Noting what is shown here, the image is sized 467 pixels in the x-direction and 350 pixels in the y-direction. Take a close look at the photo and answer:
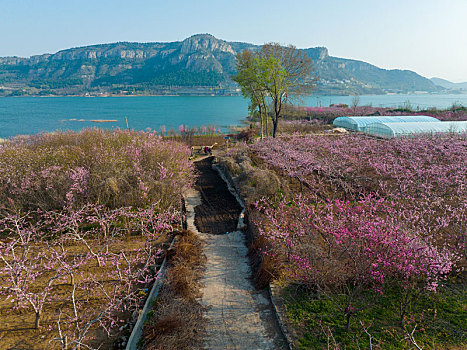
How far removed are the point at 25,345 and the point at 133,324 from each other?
234 centimetres

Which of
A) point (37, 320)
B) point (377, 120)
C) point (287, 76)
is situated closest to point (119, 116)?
point (287, 76)

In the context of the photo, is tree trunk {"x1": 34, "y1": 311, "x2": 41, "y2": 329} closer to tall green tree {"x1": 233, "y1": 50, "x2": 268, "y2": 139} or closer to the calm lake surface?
tall green tree {"x1": 233, "y1": 50, "x2": 268, "y2": 139}

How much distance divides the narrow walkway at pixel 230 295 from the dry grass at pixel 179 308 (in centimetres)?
29

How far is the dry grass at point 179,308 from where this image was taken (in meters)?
6.29

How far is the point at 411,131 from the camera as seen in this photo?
1210 inches

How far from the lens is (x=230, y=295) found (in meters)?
8.14

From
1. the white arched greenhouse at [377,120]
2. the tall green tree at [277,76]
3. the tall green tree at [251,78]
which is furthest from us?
the white arched greenhouse at [377,120]

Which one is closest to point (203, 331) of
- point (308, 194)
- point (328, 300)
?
point (328, 300)

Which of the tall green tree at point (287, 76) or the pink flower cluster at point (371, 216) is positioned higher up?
the tall green tree at point (287, 76)

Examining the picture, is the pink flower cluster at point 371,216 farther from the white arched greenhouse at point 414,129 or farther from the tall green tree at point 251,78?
the tall green tree at point 251,78

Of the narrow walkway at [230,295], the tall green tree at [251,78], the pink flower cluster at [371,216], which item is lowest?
the narrow walkway at [230,295]

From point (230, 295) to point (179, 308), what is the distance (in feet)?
5.16

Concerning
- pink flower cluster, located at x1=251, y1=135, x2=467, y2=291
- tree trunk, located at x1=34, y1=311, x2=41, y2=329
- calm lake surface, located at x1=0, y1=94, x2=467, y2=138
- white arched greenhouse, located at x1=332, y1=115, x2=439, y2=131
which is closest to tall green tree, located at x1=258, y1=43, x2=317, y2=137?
calm lake surface, located at x1=0, y1=94, x2=467, y2=138

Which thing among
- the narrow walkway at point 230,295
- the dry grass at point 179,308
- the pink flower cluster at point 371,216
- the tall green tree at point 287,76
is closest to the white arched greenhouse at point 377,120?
the tall green tree at point 287,76
